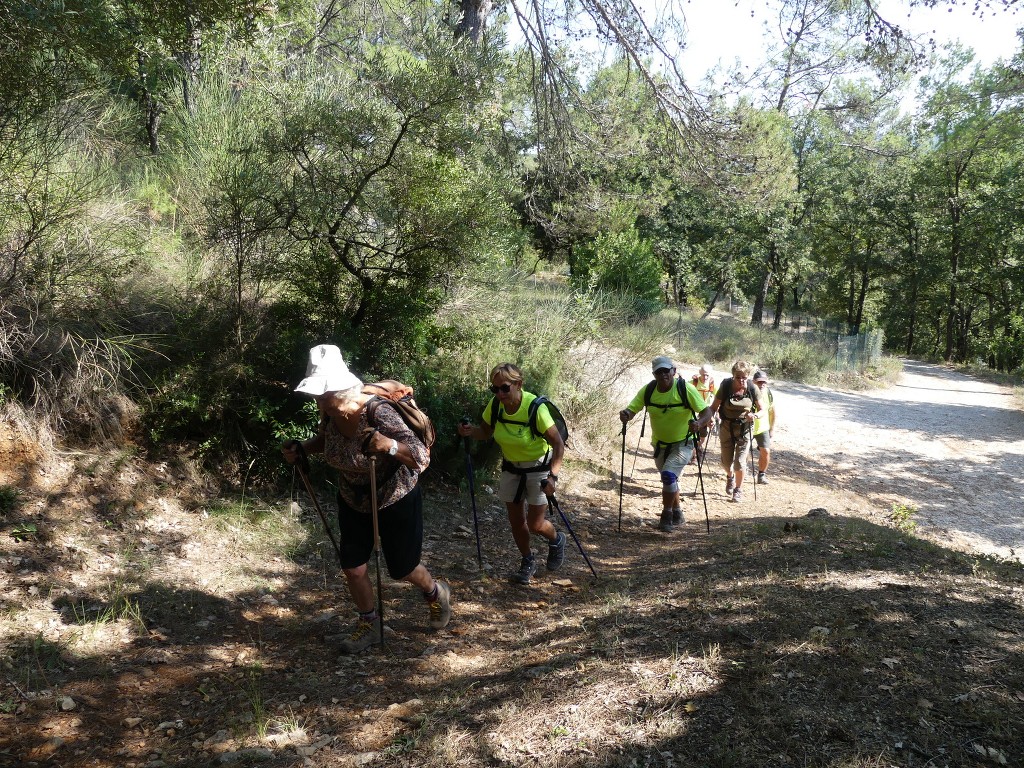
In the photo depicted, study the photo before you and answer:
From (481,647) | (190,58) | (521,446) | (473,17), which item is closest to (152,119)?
(190,58)

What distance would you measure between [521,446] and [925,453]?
1260 cm

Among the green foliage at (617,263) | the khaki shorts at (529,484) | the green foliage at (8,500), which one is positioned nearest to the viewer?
the green foliage at (8,500)

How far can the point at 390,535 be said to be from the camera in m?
4.13

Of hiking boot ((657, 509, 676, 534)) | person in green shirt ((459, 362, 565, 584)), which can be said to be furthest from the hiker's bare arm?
hiking boot ((657, 509, 676, 534))

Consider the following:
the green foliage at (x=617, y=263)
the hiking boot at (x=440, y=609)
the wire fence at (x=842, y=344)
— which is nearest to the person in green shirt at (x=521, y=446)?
the hiking boot at (x=440, y=609)

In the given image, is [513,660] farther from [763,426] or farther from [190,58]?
[190,58]

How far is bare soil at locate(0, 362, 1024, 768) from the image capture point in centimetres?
314

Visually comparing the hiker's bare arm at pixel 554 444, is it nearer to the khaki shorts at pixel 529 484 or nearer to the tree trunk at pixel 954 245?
the khaki shorts at pixel 529 484

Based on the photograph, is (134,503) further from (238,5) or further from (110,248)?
(238,5)

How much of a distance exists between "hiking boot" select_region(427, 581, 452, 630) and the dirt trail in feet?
21.8

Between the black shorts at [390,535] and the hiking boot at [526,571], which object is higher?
the black shorts at [390,535]

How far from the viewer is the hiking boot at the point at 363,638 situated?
4.34m

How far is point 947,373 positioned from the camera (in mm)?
30656

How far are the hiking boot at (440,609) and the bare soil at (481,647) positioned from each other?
11 centimetres
